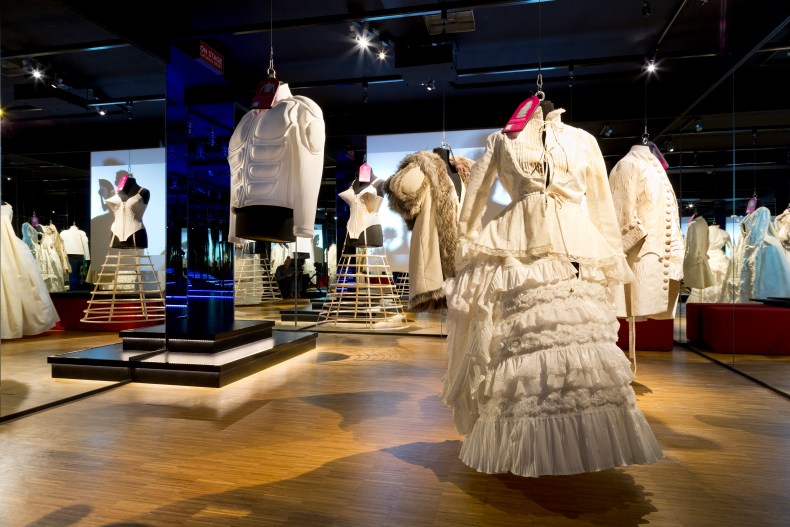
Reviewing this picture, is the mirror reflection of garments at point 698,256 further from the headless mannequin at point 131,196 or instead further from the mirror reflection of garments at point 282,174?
the headless mannequin at point 131,196

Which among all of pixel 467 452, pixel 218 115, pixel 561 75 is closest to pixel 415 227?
pixel 467 452

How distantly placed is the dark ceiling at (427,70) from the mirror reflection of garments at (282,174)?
1077mm

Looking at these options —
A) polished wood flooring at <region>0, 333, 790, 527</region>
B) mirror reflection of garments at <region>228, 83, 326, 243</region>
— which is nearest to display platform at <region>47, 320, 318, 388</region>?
polished wood flooring at <region>0, 333, 790, 527</region>

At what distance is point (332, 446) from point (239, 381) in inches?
64.8

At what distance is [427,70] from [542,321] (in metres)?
4.39

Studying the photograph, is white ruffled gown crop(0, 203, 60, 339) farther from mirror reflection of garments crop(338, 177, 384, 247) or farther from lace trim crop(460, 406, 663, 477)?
mirror reflection of garments crop(338, 177, 384, 247)

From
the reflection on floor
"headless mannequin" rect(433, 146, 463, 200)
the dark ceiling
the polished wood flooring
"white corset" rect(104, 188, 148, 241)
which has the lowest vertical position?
the polished wood flooring

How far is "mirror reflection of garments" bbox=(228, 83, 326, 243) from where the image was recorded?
349 cm

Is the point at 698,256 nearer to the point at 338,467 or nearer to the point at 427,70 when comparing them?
the point at 427,70

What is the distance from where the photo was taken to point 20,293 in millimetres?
2975

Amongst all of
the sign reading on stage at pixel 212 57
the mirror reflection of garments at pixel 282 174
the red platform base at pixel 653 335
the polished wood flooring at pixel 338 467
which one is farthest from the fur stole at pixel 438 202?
the sign reading on stage at pixel 212 57

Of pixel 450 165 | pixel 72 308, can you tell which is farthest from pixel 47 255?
pixel 450 165

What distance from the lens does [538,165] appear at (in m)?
2.18

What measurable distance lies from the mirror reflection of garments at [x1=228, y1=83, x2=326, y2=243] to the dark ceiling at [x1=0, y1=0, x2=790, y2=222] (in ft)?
3.53
